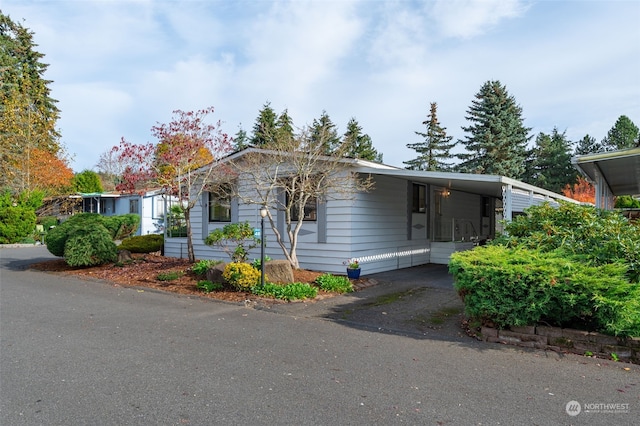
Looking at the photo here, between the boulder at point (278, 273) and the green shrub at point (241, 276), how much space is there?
0.88 ft

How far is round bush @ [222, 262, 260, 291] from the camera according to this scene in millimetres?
7789

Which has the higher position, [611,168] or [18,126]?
[18,126]

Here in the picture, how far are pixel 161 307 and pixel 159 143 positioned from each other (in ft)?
18.7

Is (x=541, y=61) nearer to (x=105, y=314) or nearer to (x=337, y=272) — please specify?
(x=337, y=272)

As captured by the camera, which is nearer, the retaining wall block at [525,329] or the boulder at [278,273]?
the retaining wall block at [525,329]

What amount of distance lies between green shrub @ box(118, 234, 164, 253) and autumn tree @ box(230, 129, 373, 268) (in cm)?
604

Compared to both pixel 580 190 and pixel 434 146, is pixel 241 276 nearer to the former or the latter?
pixel 434 146

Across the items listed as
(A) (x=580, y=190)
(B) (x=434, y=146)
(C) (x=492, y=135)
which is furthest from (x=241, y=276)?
(A) (x=580, y=190)

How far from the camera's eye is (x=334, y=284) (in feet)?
26.9

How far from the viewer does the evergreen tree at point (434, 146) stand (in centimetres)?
3619

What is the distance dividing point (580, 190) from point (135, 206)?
109 feet

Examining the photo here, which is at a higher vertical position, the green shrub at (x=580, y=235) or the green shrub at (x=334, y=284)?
the green shrub at (x=580, y=235)

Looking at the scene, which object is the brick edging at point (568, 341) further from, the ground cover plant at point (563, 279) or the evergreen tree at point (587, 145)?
the evergreen tree at point (587, 145)

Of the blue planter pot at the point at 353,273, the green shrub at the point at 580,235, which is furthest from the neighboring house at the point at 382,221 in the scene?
the green shrub at the point at 580,235
